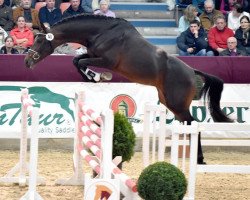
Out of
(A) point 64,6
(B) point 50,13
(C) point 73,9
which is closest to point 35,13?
(B) point 50,13

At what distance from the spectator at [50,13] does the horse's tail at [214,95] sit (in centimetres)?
528

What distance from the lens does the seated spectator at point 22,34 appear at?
50.9ft

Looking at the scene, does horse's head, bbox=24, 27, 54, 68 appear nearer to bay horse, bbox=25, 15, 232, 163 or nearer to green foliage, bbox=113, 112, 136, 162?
bay horse, bbox=25, 15, 232, 163

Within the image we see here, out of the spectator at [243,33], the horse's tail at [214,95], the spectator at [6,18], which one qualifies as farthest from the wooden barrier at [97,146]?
the spectator at [243,33]

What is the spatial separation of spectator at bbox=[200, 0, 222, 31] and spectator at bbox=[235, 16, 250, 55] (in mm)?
927

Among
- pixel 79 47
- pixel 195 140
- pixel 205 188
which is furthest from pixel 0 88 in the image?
pixel 195 140

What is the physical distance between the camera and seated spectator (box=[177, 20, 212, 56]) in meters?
16.2

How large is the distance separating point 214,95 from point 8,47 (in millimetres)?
4424

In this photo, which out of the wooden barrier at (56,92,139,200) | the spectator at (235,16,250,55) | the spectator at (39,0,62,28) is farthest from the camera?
the spectator at (39,0,62,28)

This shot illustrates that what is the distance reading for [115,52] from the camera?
11.2 metres

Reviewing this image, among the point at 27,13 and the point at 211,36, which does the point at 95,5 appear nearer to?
the point at 27,13

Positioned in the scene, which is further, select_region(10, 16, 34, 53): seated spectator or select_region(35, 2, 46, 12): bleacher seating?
select_region(35, 2, 46, 12): bleacher seating

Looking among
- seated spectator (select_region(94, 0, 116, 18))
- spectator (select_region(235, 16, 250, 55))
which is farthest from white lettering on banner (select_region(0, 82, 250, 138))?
seated spectator (select_region(94, 0, 116, 18))

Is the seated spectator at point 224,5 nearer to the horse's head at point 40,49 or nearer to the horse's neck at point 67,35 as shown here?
the horse's neck at point 67,35
